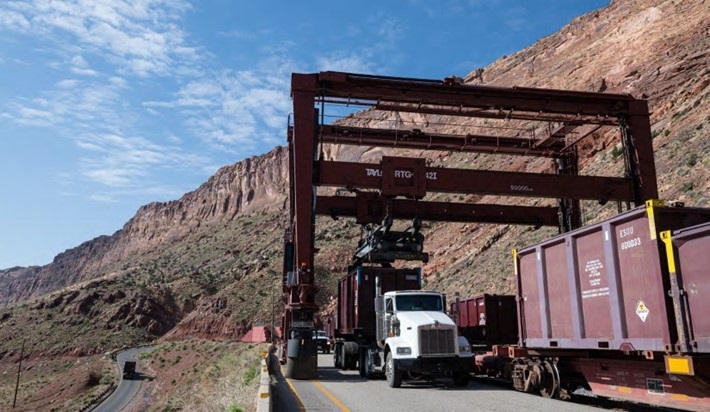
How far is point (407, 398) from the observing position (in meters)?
13.0

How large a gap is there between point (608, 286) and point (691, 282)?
1956 millimetres

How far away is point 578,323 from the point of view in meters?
11.3

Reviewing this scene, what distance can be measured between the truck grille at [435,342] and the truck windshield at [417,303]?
1610 mm

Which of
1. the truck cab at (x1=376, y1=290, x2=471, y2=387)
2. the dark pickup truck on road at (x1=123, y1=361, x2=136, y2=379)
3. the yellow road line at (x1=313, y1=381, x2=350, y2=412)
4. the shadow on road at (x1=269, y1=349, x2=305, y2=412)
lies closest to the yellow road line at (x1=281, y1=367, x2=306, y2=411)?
the shadow on road at (x1=269, y1=349, x2=305, y2=412)

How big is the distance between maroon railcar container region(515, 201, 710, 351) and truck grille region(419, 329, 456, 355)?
Result: 209cm

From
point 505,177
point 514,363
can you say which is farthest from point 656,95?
point 514,363

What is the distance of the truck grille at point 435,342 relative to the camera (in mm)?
14609

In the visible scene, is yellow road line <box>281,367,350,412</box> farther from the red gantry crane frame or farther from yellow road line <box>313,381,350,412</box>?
the red gantry crane frame

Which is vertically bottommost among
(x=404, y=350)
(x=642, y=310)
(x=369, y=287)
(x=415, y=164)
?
(x=404, y=350)

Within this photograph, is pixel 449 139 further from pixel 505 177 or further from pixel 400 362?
pixel 400 362

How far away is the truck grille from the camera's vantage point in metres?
14.6

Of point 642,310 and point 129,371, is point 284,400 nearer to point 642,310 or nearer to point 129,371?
point 642,310

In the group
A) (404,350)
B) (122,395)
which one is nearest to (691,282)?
(404,350)

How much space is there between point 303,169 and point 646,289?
38.5 ft
